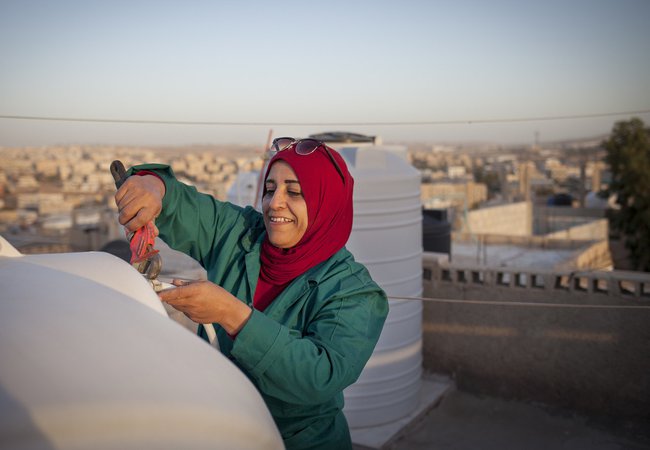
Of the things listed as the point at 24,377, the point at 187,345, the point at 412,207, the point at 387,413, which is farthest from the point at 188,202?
the point at 387,413

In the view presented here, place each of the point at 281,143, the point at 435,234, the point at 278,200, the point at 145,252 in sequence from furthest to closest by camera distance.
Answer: the point at 435,234, the point at 281,143, the point at 278,200, the point at 145,252

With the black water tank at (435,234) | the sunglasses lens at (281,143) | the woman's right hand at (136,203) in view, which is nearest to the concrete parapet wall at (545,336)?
the black water tank at (435,234)

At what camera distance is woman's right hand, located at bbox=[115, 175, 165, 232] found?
1.41m

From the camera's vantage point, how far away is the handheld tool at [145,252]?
4.17 feet

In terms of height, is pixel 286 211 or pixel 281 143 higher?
pixel 281 143

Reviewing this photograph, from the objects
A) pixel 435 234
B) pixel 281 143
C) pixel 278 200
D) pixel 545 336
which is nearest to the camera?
pixel 278 200

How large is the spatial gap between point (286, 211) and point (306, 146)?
0.18 meters

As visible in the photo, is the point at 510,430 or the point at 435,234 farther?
the point at 435,234

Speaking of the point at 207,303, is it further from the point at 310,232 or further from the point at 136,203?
the point at 310,232

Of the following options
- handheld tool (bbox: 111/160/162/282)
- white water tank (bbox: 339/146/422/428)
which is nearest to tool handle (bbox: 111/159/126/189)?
handheld tool (bbox: 111/160/162/282)

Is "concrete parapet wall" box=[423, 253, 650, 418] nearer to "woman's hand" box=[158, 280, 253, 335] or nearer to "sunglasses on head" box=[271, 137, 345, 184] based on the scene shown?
"sunglasses on head" box=[271, 137, 345, 184]

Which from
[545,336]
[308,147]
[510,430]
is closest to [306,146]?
[308,147]

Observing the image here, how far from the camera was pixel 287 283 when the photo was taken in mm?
1607

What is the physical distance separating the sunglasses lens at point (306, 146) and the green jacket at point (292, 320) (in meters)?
0.26
